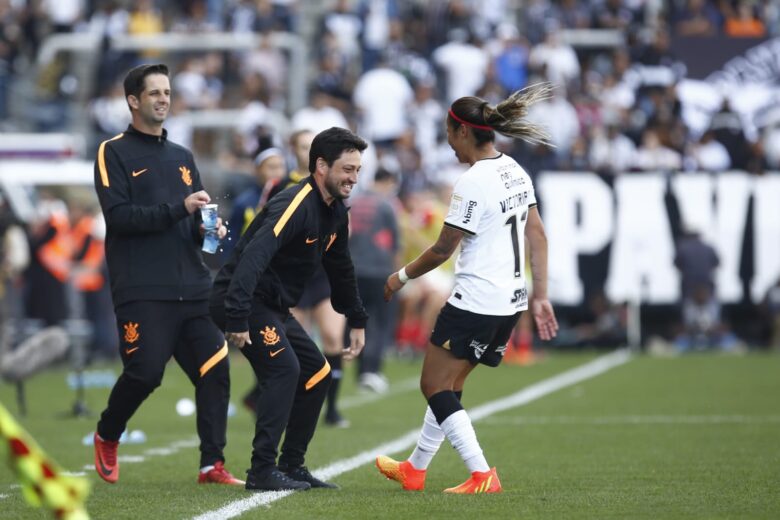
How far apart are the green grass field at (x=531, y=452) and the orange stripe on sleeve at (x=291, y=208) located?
1.40m

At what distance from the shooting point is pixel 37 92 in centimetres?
2522

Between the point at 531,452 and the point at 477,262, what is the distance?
2.57m

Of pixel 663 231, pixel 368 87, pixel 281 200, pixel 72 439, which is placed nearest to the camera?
pixel 281 200

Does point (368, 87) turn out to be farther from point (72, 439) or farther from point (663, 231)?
point (72, 439)

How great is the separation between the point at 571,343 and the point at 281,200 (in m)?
14.3

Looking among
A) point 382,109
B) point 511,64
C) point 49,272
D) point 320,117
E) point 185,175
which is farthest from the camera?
point 511,64

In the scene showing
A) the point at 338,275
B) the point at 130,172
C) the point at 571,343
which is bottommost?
the point at 571,343

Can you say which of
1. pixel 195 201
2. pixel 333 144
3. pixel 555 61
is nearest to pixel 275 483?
pixel 195 201

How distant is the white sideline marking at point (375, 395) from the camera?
47.0ft

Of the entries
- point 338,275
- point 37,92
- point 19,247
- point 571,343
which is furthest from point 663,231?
point 338,275

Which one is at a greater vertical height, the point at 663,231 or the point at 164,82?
the point at 164,82

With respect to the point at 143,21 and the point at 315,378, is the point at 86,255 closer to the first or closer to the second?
the point at 143,21

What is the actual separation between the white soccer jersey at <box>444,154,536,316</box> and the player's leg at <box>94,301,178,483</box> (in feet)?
5.51

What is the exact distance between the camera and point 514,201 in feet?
25.7
